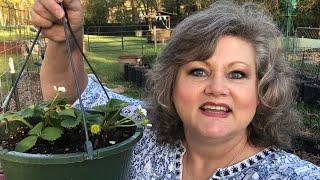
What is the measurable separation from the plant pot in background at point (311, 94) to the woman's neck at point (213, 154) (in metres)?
5.40

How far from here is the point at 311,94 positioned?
672 centimetres

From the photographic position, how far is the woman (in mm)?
1463

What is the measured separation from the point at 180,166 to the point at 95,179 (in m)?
0.73

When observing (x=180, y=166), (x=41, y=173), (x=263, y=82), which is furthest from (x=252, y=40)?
(x=41, y=173)

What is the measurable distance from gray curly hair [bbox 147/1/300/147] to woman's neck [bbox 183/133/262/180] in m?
0.07

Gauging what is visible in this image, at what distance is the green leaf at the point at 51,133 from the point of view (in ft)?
3.38

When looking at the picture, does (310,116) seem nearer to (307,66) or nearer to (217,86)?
(307,66)

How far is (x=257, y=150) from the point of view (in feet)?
5.43

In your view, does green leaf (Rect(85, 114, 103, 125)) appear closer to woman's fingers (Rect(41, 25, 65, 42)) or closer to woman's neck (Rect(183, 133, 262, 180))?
woman's fingers (Rect(41, 25, 65, 42))

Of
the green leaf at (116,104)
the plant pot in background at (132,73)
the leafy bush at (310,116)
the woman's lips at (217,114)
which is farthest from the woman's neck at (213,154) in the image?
the plant pot in background at (132,73)

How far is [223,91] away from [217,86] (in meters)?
0.03

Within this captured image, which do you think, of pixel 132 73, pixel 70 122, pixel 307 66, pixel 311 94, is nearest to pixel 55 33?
pixel 70 122

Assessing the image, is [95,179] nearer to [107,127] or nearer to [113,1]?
[107,127]

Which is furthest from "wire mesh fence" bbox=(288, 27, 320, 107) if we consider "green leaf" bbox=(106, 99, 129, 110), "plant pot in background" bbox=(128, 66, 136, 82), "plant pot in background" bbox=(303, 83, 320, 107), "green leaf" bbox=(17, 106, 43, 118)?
"green leaf" bbox=(17, 106, 43, 118)
